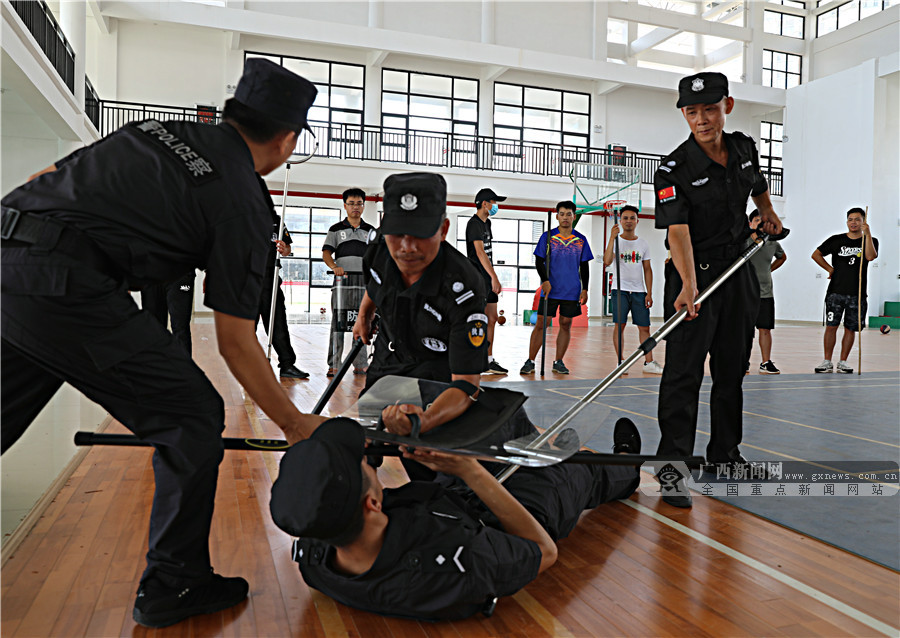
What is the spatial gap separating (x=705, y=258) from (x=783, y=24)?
22959mm

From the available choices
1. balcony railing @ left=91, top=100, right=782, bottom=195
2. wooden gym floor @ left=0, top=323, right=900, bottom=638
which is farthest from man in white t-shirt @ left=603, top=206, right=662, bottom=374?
balcony railing @ left=91, top=100, right=782, bottom=195

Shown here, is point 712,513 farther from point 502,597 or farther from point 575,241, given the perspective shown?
point 575,241

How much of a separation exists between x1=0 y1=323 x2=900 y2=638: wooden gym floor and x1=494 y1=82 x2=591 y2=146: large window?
17265 mm

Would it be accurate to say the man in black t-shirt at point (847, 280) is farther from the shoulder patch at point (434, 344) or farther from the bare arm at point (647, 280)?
the shoulder patch at point (434, 344)

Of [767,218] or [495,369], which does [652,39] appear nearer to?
[495,369]

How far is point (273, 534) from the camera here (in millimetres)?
2285

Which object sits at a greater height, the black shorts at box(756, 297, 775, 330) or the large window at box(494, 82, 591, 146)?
the large window at box(494, 82, 591, 146)

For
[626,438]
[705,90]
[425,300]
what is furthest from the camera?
[626,438]

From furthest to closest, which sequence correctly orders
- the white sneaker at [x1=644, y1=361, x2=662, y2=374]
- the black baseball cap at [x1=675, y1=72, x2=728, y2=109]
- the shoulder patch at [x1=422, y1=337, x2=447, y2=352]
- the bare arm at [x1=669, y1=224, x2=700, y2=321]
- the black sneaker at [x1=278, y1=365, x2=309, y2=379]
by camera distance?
1. the white sneaker at [x1=644, y1=361, x2=662, y2=374]
2. the black sneaker at [x1=278, y1=365, x2=309, y2=379]
3. the bare arm at [x1=669, y1=224, x2=700, y2=321]
4. the black baseball cap at [x1=675, y1=72, x2=728, y2=109]
5. the shoulder patch at [x1=422, y1=337, x2=447, y2=352]

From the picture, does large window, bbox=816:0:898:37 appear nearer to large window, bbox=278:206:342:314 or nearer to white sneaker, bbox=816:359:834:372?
large window, bbox=278:206:342:314

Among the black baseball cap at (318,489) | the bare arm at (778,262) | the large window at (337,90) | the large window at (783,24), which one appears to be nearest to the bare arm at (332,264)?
the bare arm at (778,262)

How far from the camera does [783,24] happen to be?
21.7 meters

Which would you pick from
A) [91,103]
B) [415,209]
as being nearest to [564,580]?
[415,209]

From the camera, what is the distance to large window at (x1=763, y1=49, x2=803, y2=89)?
21.5 m
